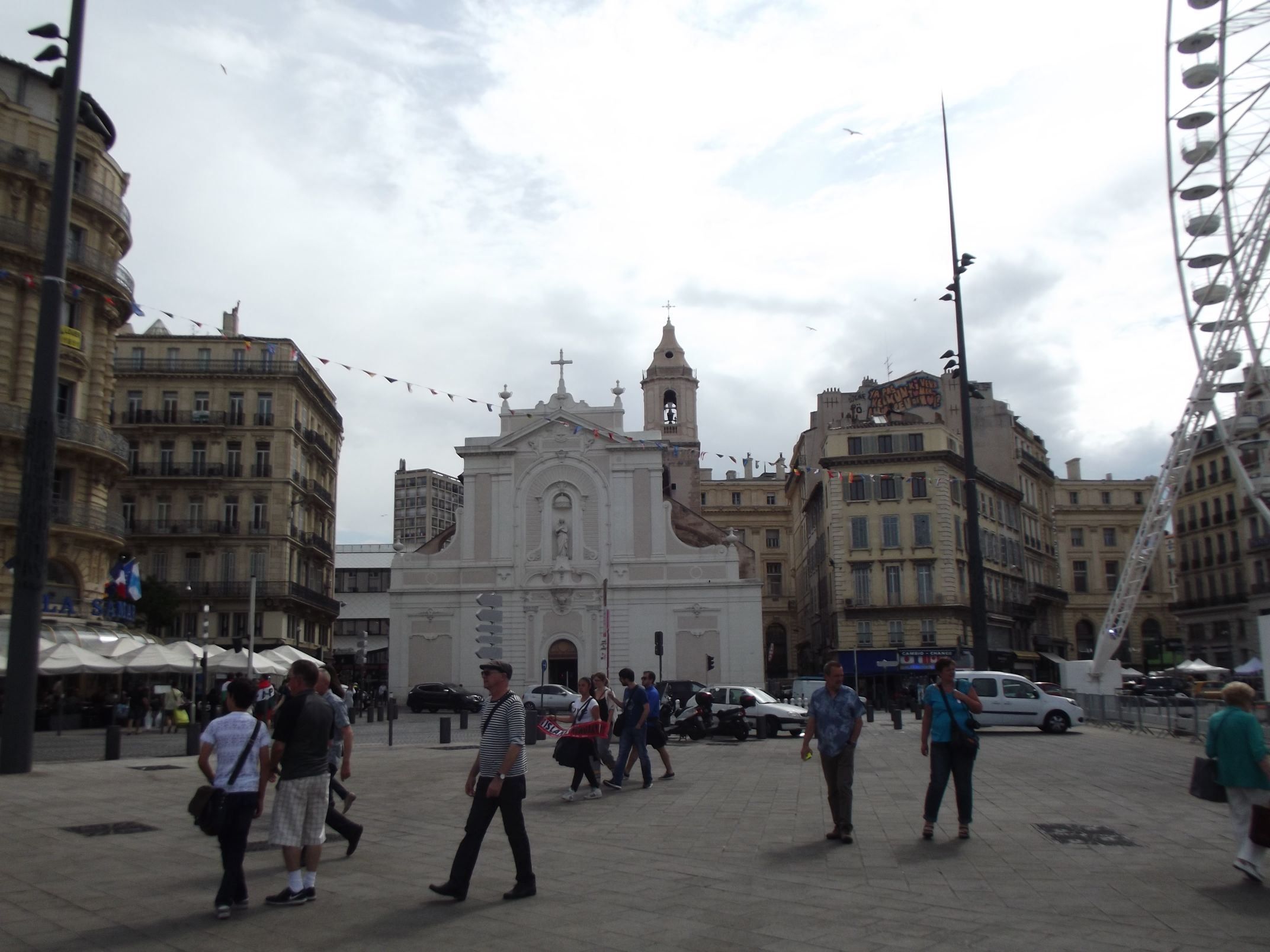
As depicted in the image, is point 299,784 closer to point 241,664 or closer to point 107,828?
point 107,828

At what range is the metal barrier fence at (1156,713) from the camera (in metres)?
24.6

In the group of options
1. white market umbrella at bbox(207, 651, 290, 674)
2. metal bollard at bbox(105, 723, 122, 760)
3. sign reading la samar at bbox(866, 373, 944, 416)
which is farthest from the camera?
sign reading la samar at bbox(866, 373, 944, 416)

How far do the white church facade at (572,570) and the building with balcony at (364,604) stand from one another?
837 inches

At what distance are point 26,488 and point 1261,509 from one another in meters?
30.4

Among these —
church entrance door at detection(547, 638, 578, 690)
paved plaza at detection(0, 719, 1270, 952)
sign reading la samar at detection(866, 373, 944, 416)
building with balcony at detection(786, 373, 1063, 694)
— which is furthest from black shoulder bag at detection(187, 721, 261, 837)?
sign reading la samar at detection(866, 373, 944, 416)

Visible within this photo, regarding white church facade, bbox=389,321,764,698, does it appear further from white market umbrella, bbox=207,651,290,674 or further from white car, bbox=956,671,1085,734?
white car, bbox=956,671,1085,734

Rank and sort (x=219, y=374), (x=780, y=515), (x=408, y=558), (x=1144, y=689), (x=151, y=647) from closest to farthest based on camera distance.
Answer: (x=151, y=647)
(x=1144, y=689)
(x=219, y=374)
(x=408, y=558)
(x=780, y=515)

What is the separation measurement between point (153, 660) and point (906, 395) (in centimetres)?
4703

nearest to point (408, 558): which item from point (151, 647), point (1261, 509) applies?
point (151, 647)

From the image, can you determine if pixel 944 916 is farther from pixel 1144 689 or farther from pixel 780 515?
pixel 780 515

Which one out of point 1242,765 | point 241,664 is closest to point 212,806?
point 1242,765

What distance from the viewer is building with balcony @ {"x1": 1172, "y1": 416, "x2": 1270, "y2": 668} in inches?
2404

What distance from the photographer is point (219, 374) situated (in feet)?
174

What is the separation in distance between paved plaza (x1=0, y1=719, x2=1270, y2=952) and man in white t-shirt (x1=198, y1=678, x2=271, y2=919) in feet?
0.79
